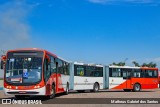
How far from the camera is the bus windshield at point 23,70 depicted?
1898 cm

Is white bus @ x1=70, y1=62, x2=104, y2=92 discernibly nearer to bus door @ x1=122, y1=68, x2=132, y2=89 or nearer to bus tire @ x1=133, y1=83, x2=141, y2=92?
bus door @ x1=122, y1=68, x2=132, y2=89

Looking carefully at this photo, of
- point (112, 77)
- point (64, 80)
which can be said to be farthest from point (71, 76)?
point (112, 77)

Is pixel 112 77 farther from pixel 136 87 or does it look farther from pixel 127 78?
pixel 136 87

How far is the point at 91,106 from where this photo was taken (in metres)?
15.7

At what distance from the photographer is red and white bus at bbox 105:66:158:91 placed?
33.8 metres

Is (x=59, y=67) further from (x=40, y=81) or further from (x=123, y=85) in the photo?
(x=123, y=85)

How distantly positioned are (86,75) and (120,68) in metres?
4.75

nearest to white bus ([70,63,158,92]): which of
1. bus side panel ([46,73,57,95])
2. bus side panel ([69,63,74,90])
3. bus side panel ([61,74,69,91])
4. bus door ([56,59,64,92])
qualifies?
bus side panel ([69,63,74,90])

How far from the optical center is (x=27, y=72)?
19.1m

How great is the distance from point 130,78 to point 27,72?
1724cm

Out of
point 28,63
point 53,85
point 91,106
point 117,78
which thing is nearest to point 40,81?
point 28,63

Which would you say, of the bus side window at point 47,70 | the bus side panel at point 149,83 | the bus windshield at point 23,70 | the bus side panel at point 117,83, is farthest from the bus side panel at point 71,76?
the bus windshield at point 23,70

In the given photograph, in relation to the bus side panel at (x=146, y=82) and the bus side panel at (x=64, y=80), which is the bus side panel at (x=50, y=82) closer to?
the bus side panel at (x=64, y=80)

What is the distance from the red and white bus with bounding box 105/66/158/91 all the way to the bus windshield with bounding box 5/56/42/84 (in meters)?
15.0
